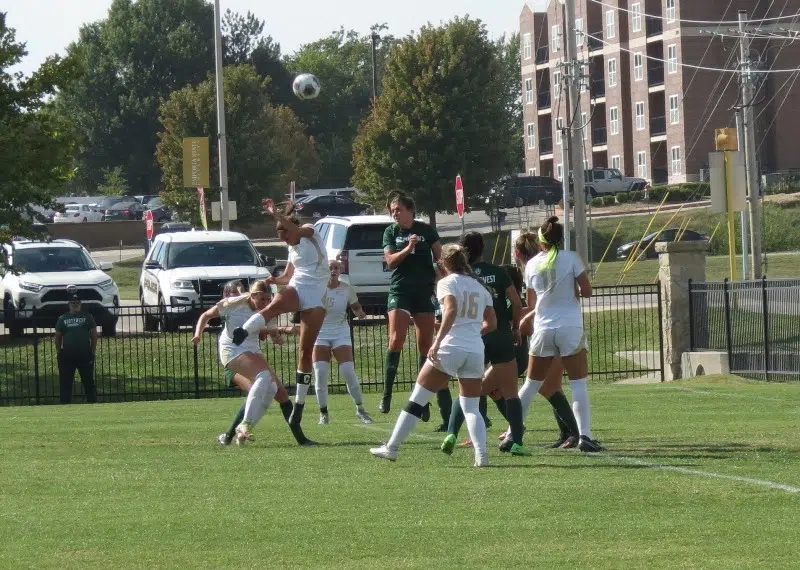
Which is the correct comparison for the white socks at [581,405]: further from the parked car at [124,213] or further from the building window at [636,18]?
the parked car at [124,213]

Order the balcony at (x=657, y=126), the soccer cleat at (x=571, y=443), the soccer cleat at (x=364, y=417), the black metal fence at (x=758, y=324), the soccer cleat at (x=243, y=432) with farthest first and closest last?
1. the balcony at (x=657, y=126)
2. the black metal fence at (x=758, y=324)
3. the soccer cleat at (x=364, y=417)
4. the soccer cleat at (x=243, y=432)
5. the soccer cleat at (x=571, y=443)

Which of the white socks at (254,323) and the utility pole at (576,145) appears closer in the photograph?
the white socks at (254,323)

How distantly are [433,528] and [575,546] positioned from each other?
919 millimetres

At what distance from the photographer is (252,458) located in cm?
1142

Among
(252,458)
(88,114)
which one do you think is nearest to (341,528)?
(252,458)

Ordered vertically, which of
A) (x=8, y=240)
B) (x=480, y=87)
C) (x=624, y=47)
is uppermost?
(x=624, y=47)

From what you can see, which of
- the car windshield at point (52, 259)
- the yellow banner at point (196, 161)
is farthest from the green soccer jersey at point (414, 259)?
the yellow banner at point (196, 161)

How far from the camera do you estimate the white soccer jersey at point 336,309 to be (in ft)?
48.3

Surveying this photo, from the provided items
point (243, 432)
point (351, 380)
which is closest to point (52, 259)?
point (351, 380)

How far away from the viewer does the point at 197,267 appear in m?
29.9

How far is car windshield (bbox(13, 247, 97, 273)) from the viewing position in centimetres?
3042

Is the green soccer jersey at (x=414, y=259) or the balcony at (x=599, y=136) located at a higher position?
the balcony at (x=599, y=136)

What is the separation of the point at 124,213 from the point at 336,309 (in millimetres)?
66044

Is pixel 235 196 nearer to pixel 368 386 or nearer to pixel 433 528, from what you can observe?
pixel 368 386
